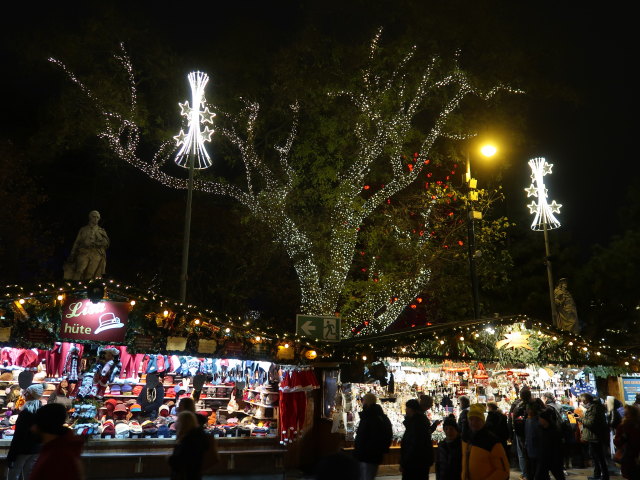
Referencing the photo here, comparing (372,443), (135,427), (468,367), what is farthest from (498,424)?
(135,427)

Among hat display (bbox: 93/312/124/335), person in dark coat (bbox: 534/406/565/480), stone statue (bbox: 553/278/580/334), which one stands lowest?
person in dark coat (bbox: 534/406/565/480)

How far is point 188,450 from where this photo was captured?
5.34 m

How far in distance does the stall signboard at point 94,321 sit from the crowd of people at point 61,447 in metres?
1.10

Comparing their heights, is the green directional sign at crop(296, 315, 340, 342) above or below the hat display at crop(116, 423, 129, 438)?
above

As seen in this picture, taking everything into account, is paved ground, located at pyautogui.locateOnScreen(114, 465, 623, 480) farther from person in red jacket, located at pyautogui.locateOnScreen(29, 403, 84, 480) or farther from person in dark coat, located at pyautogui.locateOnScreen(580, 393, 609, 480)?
person in red jacket, located at pyautogui.locateOnScreen(29, 403, 84, 480)

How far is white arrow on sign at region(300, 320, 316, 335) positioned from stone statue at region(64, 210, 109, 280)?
419cm

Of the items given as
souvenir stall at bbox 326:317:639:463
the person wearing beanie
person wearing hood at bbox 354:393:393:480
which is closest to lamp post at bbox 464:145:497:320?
souvenir stall at bbox 326:317:639:463

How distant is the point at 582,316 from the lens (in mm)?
28938

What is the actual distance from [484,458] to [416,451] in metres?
2.07

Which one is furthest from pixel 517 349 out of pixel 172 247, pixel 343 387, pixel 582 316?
pixel 582 316

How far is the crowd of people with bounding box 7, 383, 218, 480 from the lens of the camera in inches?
158

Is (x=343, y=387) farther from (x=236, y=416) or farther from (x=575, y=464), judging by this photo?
(x=575, y=464)

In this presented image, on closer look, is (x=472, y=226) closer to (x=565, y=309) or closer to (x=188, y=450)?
(x=565, y=309)

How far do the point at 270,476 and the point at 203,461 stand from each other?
594 centimetres
